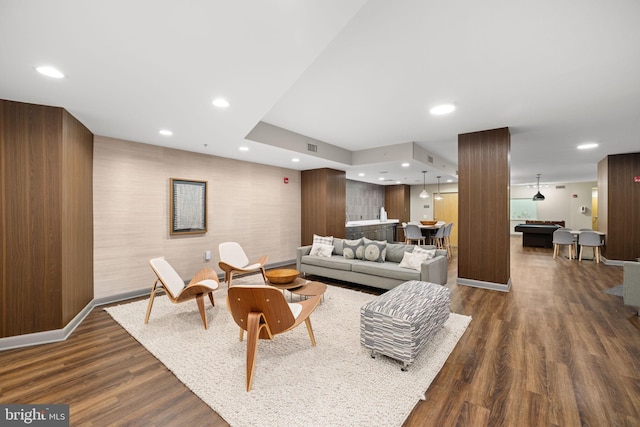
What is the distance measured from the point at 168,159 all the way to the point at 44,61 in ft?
8.92

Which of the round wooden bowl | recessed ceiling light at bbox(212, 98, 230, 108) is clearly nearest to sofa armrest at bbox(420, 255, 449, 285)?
the round wooden bowl

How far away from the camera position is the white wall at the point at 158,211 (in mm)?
3914

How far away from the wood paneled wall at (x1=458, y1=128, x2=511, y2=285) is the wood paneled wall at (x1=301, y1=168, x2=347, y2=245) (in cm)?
301

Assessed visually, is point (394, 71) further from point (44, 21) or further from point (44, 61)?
point (44, 61)

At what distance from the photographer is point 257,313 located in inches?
85.8

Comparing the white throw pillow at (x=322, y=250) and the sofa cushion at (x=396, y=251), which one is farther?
the white throw pillow at (x=322, y=250)

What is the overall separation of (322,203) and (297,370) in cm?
464

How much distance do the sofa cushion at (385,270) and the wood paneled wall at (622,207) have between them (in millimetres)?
6045

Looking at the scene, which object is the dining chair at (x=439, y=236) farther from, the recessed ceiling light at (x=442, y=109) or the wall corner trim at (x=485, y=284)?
the recessed ceiling light at (x=442, y=109)

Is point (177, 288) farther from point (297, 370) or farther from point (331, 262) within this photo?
point (331, 262)

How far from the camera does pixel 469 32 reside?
6.47 feet

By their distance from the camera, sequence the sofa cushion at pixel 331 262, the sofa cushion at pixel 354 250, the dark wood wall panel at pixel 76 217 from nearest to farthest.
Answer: the dark wood wall panel at pixel 76 217
the sofa cushion at pixel 331 262
the sofa cushion at pixel 354 250

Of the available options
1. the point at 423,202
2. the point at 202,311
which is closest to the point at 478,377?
the point at 202,311

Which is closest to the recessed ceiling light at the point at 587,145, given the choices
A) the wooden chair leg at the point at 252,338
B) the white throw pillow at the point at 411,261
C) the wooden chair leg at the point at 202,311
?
the white throw pillow at the point at 411,261
